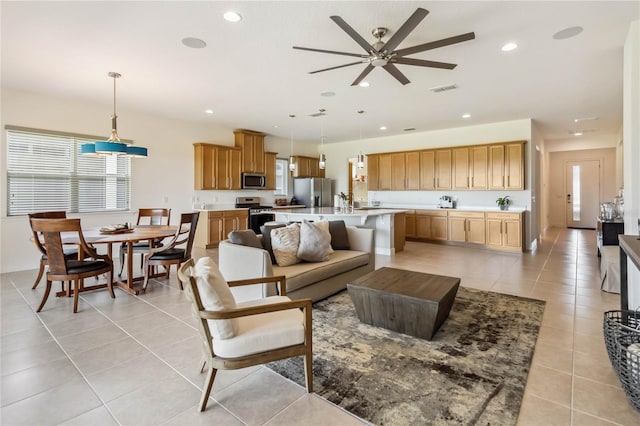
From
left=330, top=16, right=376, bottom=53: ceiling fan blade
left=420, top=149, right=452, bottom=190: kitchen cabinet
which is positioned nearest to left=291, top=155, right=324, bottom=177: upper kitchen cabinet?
left=420, top=149, right=452, bottom=190: kitchen cabinet

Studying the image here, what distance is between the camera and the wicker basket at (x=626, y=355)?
5.56 ft

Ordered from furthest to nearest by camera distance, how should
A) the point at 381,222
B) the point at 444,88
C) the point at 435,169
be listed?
the point at 435,169 < the point at 381,222 < the point at 444,88

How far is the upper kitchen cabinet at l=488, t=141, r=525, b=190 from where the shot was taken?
656 centimetres

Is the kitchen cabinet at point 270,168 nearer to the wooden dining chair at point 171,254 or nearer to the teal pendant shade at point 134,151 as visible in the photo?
the teal pendant shade at point 134,151

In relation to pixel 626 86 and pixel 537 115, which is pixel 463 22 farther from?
pixel 537 115

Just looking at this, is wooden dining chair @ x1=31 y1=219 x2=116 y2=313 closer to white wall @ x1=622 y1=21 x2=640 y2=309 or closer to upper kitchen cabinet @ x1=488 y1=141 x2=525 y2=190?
white wall @ x1=622 y1=21 x2=640 y2=309

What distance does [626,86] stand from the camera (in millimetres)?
3176

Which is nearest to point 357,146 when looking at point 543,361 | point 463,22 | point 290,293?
point 463,22

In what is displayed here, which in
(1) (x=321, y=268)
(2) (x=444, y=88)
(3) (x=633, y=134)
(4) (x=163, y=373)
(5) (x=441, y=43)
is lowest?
(4) (x=163, y=373)

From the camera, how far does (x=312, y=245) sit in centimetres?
345

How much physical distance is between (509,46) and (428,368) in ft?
11.0

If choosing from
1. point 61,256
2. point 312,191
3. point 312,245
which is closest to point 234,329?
point 312,245

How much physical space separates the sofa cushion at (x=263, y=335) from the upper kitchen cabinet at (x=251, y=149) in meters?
6.28

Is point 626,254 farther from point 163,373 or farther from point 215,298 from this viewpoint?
point 163,373
